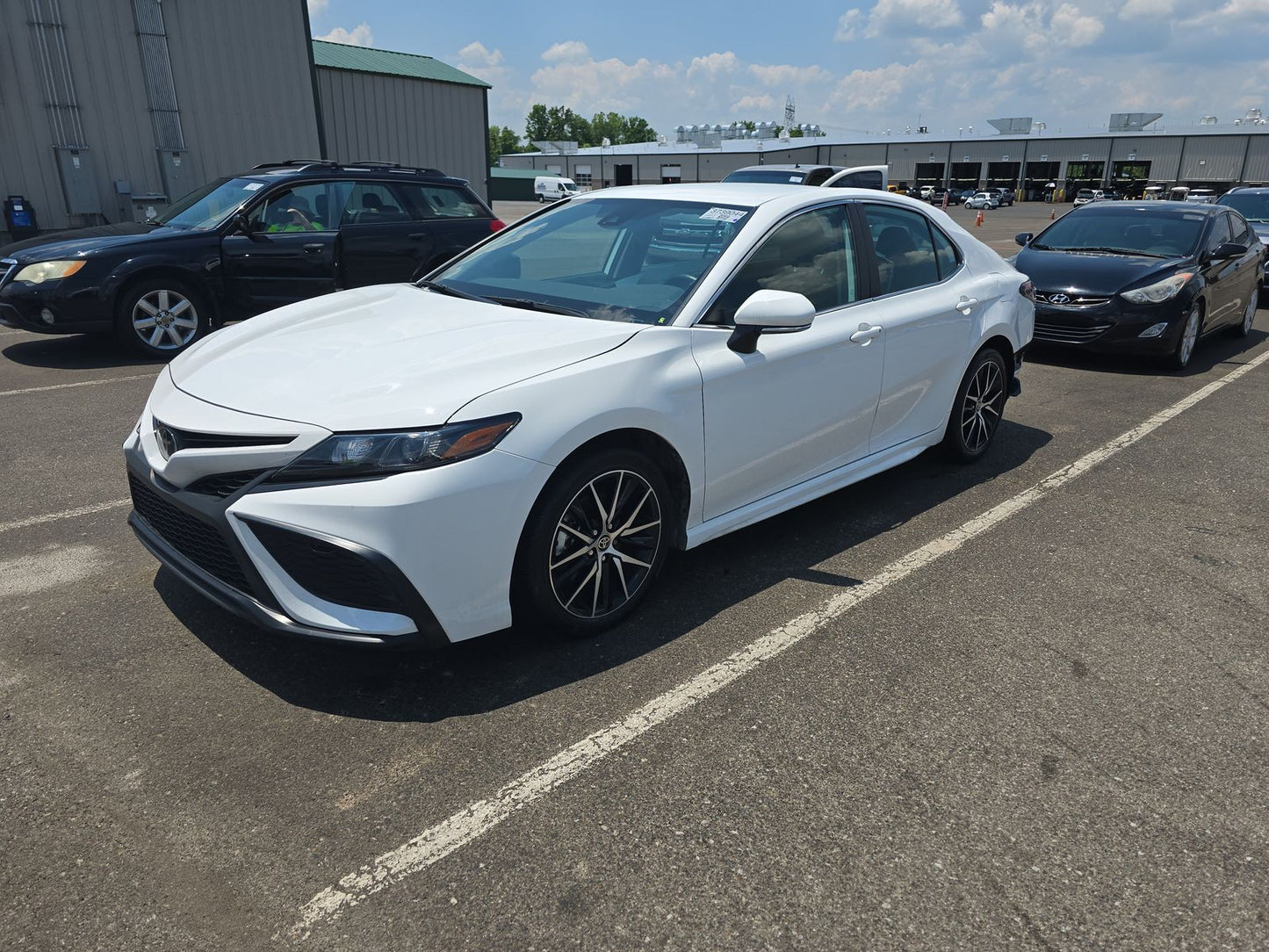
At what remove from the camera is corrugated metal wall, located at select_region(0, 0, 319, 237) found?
48.3 ft

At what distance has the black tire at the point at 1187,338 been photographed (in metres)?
8.48

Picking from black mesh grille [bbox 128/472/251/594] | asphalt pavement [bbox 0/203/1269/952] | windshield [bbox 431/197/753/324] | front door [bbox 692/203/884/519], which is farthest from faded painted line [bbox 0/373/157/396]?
front door [bbox 692/203/884/519]

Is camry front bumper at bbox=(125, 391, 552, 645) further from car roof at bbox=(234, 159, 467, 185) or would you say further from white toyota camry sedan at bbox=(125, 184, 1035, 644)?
car roof at bbox=(234, 159, 467, 185)

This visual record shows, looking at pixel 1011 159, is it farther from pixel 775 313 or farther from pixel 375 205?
pixel 775 313

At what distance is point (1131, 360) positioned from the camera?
930 centimetres

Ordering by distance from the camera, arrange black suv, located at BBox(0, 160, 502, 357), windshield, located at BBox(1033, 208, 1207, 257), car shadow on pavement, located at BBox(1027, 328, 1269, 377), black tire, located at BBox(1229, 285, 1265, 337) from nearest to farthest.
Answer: black suv, located at BBox(0, 160, 502, 357) < car shadow on pavement, located at BBox(1027, 328, 1269, 377) < windshield, located at BBox(1033, 208, 1207, 257) < black tire, located at BBox(1229, 285, 1265, 337)

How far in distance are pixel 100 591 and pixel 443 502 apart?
195 centimetres

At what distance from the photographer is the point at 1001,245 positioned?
25234 millimetres

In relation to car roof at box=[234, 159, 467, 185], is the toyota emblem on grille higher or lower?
lower

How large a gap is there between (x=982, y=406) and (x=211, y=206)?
7.46 metres

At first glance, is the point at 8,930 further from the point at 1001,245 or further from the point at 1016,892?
the point at 1001,245

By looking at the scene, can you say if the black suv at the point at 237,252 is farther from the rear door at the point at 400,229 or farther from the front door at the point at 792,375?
the front door at the point at 792,375

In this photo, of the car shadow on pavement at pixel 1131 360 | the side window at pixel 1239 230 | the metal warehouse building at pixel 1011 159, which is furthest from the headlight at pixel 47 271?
the metal warehouse building at pixel 1011 159

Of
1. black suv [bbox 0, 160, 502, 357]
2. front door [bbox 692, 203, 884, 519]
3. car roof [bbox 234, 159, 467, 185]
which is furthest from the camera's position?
car roof [bbox 234, 159, 467, 185]
